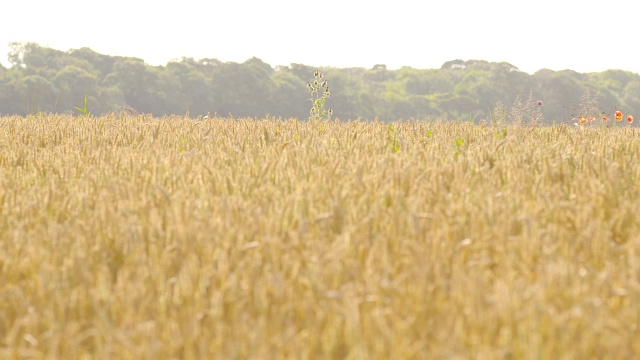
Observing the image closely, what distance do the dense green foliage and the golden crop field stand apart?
5556 centimetres

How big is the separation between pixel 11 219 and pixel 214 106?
83404mm

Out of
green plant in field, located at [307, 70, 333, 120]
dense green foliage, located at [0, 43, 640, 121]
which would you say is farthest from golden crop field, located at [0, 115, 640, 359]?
dense green foliage, located at [0, 43, 640, 121]

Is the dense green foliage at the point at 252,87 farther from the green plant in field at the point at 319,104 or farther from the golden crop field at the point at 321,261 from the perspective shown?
the golden crop field at the point at 321,261

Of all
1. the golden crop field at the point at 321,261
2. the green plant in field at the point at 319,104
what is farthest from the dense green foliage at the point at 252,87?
the golden crop field at the point at 321,261

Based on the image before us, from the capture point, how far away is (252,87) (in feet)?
286

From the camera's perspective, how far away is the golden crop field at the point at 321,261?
73.4 inches

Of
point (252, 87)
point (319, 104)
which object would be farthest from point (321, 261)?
point (252, 87)

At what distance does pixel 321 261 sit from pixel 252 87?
85.7 meters

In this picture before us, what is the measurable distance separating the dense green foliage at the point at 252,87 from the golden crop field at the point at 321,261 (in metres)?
55.6

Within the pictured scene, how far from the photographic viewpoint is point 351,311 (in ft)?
6.07

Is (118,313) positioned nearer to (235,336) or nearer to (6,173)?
(235,336)

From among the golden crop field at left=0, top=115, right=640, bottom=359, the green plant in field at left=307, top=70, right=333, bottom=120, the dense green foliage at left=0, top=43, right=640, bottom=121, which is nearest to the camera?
the golden crop field at left=0, top=115, right=640, bottom=359

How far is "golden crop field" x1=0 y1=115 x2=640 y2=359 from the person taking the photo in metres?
1.86

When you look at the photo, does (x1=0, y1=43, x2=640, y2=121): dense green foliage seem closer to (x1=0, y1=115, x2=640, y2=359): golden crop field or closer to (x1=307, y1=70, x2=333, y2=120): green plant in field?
(x1=307, y1=70, x2=333, y2=120): green plant in field
